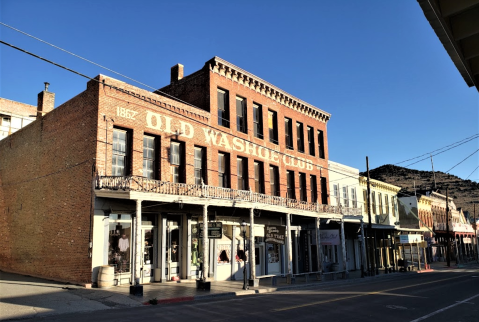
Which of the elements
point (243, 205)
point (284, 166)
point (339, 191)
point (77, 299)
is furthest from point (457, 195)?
point (77, 299)

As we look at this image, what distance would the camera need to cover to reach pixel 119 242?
1730 centimetres

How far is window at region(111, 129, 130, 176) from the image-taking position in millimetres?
17719

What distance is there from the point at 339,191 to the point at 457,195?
113 meters

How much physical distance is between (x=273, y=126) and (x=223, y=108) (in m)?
5.26

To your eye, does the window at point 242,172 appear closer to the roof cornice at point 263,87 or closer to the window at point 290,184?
the window at point 290,184

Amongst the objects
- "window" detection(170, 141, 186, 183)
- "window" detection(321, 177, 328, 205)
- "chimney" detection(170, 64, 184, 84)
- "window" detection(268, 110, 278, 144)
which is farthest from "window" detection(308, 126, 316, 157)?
"window" detection(170, 141, 186, 183)

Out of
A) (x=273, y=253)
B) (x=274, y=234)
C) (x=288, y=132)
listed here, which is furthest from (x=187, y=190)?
(x=288, y=132)

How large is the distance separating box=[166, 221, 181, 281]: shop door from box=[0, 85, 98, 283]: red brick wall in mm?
4339

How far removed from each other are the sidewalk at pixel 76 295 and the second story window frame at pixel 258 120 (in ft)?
35.9

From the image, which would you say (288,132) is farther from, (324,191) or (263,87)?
(324,191)

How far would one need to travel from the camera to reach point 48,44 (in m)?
10.2

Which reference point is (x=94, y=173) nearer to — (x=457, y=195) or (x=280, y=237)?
(x=280, y=237)

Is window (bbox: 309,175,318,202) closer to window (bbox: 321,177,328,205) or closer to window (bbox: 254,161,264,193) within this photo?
window (bbox: 321,177,328,205)

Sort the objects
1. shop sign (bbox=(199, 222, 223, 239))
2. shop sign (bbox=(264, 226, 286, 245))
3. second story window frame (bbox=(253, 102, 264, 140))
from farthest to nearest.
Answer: second story window frame (bbox=(253, 102, 264, 140)) → shop sign (bbox=(264, 226, 286, 245)) → shop sign (bbox=(199, 222, 223, 239))
